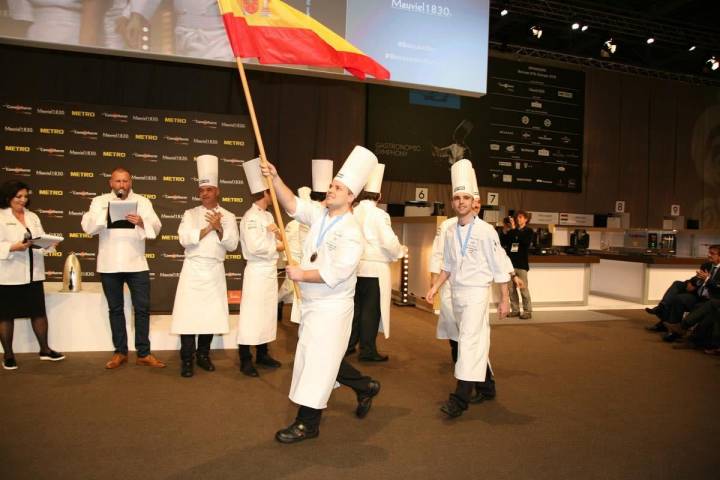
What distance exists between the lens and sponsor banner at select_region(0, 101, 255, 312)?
5.97m

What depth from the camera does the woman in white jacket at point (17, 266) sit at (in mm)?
4137

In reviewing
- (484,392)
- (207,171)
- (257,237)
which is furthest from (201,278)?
(484,392)

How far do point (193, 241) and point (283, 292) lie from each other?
9.66ft

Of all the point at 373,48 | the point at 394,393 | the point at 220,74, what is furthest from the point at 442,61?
the point at 394,393

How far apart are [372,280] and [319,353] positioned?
209cm

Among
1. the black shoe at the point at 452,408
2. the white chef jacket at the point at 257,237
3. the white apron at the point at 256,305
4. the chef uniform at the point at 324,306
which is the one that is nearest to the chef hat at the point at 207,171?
the white chef jacket at the point at 257,237

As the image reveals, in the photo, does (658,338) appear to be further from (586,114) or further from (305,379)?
(586,114)

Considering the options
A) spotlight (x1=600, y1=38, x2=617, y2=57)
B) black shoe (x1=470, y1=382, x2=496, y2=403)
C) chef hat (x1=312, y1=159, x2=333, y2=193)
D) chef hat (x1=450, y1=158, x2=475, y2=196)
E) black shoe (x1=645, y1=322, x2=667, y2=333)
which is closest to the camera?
chef hat (x1=450, y1=158, x2=475, y2=196)

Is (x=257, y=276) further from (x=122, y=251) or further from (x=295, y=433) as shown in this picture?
(x=295, y=433)

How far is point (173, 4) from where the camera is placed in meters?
5.74

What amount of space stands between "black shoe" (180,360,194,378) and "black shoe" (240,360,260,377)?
39cm

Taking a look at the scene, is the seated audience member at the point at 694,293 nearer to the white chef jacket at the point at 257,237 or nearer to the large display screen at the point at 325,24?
the large display screen at the point at 325,24

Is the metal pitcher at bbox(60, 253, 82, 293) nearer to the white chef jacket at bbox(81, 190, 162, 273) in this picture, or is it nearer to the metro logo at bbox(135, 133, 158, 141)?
the white chef jacket at bbox(81, 190, 162, 273)

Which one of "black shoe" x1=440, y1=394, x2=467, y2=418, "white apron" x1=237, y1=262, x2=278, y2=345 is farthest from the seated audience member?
"white apron" x1=237, y1=262, x2=278, y2=345
